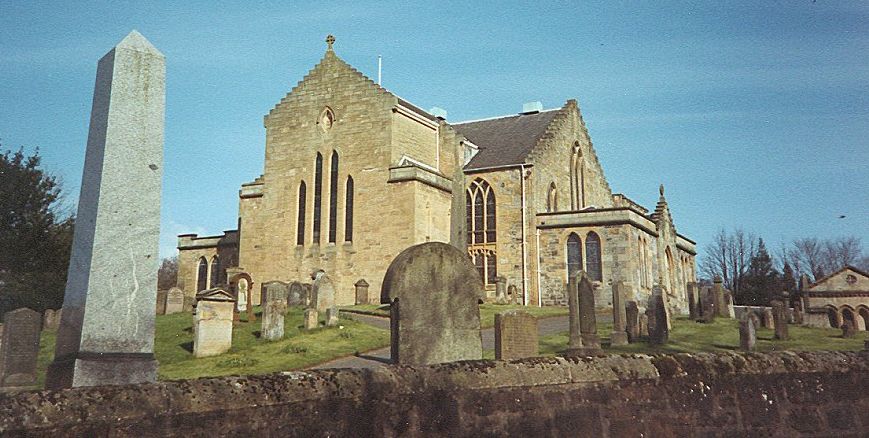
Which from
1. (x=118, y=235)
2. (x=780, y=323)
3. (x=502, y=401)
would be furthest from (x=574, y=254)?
(x=502, y=401)

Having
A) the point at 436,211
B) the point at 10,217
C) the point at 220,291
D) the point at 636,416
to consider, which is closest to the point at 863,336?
the point at 436,211

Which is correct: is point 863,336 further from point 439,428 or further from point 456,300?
point 439,428

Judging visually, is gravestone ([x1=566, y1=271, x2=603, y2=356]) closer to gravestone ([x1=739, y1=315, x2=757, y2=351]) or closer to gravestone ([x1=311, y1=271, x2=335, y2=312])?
gravestone ([x1=739, y1=315, x2=757, y2=351])

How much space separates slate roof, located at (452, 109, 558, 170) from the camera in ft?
127

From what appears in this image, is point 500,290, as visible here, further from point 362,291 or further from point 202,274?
point 202,274

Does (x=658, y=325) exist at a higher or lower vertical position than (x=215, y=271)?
lower

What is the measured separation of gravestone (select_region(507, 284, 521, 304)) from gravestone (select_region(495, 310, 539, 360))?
65.8 ft

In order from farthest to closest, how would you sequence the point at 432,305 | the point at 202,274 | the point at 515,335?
1. the point at 202,274
2. the point at 515,335
3. the point at 432,305

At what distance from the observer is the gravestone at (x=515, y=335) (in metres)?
13.8

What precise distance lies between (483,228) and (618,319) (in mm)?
17452

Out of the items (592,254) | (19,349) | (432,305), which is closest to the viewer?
(432,305)

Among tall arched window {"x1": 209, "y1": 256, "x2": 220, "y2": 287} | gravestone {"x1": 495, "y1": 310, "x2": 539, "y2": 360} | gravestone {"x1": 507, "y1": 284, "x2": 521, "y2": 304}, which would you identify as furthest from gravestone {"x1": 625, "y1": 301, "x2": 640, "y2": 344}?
tall arched window {"x1": 209, "y1": 256, "x2": 220, "y2": 287}

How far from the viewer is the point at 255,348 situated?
18312 millimetres

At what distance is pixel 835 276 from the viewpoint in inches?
1729
